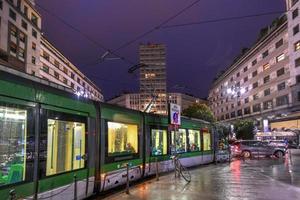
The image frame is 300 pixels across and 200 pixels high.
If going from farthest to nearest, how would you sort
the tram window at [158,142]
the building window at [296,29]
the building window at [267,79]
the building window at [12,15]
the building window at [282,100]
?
the building window at [267,79] → the building window at [282,100] → the building window at [296,29] → the building window at [12,15] → the tram window at [158,142]

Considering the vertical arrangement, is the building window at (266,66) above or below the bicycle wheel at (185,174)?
above

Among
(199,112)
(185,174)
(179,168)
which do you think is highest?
(199,112)

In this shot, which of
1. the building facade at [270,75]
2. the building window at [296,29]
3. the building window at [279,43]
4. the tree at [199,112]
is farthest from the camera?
the tree at [199,112]

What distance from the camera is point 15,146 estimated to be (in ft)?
27.1

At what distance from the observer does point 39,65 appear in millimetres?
70438

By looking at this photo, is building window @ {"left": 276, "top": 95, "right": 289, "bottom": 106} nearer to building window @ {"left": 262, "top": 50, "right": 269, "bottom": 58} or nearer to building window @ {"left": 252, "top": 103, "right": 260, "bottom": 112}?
building window @ {"left": 262, "top": 50, "right": 269, "bottom": 58}

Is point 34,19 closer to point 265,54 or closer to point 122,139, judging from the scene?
point 265,54

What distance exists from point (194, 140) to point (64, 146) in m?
16.2

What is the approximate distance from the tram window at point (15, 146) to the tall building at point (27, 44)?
125ft

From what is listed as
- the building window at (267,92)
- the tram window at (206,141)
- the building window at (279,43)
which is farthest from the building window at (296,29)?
the tram window at (206,141)

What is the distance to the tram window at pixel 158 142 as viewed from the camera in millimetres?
19078

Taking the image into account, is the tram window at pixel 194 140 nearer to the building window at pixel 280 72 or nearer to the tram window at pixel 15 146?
the tram window at pixel 15 146

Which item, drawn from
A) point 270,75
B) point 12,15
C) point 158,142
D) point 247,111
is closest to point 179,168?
point 158,142

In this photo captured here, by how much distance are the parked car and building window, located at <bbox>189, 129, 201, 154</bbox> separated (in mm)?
18503
